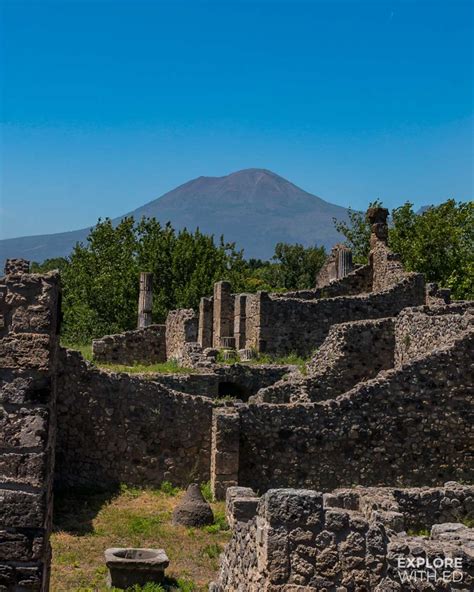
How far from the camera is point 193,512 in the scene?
17328mm

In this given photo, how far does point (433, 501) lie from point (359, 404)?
15.1 feet

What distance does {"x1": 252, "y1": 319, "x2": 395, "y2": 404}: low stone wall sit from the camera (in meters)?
22.4

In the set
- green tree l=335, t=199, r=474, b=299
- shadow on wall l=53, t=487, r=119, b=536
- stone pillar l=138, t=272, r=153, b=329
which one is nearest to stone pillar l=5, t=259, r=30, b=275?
shadow on wall l=53, t=487, r=119, b=536

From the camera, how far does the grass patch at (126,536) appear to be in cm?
1449

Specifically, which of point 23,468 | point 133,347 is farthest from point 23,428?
point 133,347

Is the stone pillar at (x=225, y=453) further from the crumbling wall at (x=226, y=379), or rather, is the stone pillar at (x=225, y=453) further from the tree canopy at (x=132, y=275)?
the tree canopy at (x=132, y=275)

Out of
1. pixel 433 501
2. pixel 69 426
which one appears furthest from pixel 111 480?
pixel 433 501

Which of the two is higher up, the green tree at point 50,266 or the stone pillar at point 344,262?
the green tree at point 50,266

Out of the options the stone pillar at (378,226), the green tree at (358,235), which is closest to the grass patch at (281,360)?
the stone pillar at (378,226)

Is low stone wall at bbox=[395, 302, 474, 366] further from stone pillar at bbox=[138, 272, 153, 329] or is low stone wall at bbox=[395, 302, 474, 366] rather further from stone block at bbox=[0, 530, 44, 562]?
stone pillar at bbox=[138, 272, 153, 329]

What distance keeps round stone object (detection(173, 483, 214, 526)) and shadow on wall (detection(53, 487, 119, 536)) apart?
1.60 meters

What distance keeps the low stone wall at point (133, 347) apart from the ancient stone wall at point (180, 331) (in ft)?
1.80

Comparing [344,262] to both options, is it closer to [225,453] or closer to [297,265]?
[225,453]

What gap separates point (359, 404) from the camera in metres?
19.2
